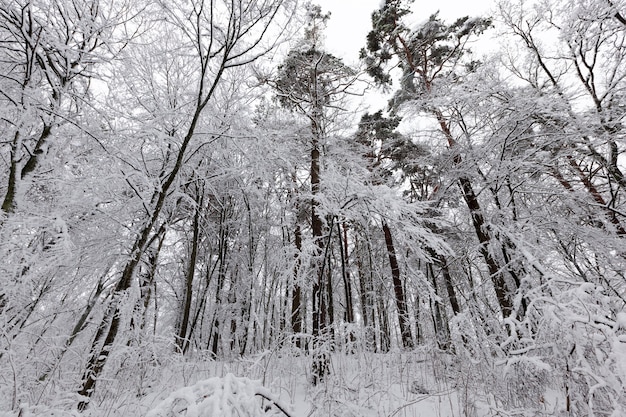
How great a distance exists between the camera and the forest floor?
1.50 meters

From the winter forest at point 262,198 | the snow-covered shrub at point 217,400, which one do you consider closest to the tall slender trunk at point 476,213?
the winter forest at point 262,198

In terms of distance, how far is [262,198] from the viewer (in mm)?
6367

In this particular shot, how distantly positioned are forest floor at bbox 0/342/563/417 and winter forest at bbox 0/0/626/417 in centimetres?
3

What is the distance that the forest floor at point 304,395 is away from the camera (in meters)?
1.50

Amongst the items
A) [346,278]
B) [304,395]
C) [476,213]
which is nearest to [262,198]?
[346,278]

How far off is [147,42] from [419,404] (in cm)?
717

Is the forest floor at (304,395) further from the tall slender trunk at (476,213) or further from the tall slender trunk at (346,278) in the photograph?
the tall slender trunk at (476,213)

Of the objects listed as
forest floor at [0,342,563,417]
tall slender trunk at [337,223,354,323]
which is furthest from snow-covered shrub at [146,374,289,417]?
tall slender trunk at [337,223,354,323]

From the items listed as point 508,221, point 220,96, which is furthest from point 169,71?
point 508,221

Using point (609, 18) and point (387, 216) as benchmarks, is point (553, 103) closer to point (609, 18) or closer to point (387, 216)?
point (609, 18)

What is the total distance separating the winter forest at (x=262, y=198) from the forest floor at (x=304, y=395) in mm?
28

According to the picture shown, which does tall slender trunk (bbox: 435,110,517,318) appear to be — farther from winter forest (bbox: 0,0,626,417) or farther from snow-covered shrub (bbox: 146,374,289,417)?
snow-covered shrub (bbox: 146,374,289,417)

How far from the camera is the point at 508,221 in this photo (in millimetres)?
6527

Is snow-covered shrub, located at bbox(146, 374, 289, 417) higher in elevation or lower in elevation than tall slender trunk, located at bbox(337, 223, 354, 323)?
lower
